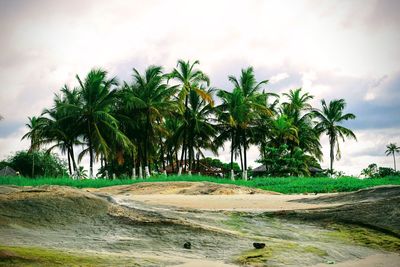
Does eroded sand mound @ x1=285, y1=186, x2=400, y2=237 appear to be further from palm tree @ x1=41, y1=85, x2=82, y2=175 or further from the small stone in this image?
palm tree @ x1=41, y1=85, x2=82, y2=175

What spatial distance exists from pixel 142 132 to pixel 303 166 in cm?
1250

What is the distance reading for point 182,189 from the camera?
698 inches

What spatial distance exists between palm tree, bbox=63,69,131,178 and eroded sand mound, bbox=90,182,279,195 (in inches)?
409

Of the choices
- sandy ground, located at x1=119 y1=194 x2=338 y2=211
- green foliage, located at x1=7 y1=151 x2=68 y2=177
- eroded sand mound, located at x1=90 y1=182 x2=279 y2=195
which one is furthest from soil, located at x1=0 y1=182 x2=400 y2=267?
green foliage, located at x1=7 y1=151 x2=68 y2=177

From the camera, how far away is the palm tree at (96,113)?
29.0 metres

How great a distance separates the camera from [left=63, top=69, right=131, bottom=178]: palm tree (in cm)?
2902

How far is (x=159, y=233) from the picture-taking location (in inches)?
203

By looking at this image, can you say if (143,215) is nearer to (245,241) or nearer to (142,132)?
(245,241)

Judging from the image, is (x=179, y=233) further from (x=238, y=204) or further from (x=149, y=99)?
(x=149, y=99)

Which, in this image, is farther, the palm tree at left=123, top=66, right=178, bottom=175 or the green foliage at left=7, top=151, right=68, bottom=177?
the green foliage at left=7, top=151, right=68, bottom=177

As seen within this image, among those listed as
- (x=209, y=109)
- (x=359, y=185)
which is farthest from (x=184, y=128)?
(x=359, y=185)

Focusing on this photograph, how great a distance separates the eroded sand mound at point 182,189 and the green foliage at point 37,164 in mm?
33808

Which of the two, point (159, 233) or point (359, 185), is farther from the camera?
point (359, 185)

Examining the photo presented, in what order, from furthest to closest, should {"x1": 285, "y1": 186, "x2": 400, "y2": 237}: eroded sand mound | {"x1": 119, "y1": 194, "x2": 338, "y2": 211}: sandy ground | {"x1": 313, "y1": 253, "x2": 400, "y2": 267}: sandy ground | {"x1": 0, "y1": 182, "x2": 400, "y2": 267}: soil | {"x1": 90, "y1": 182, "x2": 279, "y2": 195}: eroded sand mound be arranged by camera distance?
{"x1": 90, "y1": 182, "x2": 279, "y2": 195}: eroded sand mound, {"x1": 119, "y1": 194, "x2": 338, "y2": 211}: sandy ground, {"x1": 285, "y1": 186, "x2": 400, "y2": 237}: eroded sand mound, {"x1": 313, "y1": 253, "x2": 400, "y2": 267}: sandy ground, {"x1": 0, "y1": 182, "x2": 400, "y2": 267}: soil
